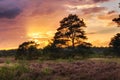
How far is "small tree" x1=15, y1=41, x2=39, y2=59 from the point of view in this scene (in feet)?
178

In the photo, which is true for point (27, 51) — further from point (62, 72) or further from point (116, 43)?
point (62, 72)

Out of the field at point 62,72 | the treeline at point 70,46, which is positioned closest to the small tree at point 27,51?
the treeline at point 70,46

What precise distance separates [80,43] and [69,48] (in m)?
2.50

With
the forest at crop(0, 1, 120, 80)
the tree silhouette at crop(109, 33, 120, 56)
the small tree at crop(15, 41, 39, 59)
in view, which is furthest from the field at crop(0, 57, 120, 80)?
the tree silhouette at crop(109, 33, 120, 56)

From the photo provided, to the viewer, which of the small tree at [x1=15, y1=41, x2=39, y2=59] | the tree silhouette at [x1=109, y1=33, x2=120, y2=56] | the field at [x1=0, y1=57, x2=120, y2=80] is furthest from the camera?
the tree silhouette at [x1=109, y1=33, x2=120, y2=56]

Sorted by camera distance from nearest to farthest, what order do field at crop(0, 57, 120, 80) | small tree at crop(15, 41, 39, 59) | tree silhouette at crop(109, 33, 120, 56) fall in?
field at crop(0, 57, 120, 80) < small tree at crop(15, 41, 39, 59) < tree silhouette at crop(109, 33, 120, 56)

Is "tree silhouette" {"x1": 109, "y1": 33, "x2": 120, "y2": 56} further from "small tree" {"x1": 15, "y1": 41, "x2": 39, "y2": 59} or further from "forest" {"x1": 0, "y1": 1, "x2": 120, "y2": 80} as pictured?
"small tree" {"x1": 15, "y1": 41, "x2": 39, "y2": 59}

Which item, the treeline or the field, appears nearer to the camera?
the field

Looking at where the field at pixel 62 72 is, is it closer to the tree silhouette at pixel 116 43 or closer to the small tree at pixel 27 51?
the small tree at pixel 27 51

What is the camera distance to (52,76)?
2342cm

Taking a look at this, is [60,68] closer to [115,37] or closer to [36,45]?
Answer: [36,45]

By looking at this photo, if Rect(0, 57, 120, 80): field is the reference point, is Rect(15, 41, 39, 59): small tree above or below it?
above

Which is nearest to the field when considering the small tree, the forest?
the forest

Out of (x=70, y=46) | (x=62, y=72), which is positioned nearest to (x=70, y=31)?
(x=70, y=46)
